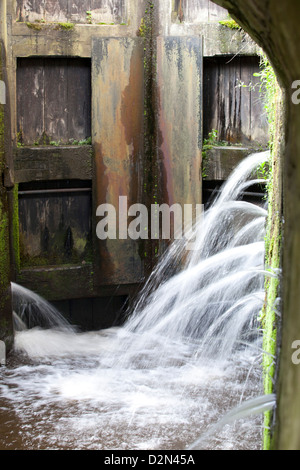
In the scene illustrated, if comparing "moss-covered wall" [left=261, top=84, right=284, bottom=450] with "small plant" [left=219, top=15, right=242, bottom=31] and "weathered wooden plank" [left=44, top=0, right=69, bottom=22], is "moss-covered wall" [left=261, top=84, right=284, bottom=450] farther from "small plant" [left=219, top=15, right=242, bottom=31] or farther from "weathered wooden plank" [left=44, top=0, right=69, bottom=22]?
"weathered wooden plank" [left=44, top=0, right=69, bottom=22]

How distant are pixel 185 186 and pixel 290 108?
3307mm

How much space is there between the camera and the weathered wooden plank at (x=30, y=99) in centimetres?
494

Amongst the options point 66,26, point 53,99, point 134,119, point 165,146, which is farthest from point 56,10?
point 165,146

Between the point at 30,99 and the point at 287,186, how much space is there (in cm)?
357

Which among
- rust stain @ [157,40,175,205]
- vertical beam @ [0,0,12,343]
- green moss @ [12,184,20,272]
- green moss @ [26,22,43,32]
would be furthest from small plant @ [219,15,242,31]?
green moss @ [12,184,20,272]

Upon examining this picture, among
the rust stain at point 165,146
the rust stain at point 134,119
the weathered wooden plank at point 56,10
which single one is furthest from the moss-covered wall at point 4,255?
the rust stain at point 165,146

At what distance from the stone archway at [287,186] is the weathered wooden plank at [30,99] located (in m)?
3.34

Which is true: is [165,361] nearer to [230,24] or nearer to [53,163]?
[53,163]

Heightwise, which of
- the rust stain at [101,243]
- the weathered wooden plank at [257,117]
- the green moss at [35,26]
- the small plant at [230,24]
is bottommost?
the rust stain at [101,243]

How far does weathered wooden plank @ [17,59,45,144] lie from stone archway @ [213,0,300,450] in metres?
3.34

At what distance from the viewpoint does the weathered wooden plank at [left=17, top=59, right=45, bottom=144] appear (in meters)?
4.94

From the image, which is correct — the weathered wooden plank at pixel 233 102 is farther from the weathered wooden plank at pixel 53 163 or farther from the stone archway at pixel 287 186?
the stone archway at pixel 287 186
